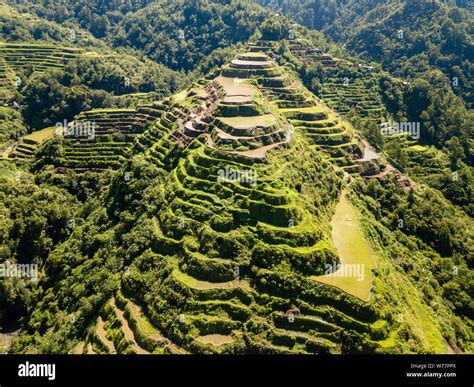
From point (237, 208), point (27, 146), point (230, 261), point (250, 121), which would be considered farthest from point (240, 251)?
point (27, 146)

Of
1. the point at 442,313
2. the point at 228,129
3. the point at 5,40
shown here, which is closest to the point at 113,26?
the point at 5,40

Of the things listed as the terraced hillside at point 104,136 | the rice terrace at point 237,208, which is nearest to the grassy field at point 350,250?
the rice terrace at point 237,208

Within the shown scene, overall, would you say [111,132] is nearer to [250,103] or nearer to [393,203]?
[250,103]

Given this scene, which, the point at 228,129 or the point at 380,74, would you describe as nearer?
the point at 228,129

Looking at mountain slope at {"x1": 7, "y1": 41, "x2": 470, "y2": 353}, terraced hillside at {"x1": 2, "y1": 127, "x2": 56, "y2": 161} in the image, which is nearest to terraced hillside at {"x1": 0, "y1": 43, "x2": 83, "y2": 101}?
terraced hillside at {"x1": 2, "y1": 127, "x2": 56, "y2": 161}

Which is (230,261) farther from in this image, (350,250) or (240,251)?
(350,250)

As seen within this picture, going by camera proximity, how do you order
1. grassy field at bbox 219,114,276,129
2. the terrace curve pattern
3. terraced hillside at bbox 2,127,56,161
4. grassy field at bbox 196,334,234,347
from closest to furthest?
grassy field at bbox 196,334,234,347, the terrace curve pattern, grassy field at bbox 219,114,276,129, terraced hillside at bbox 2,127,56,161

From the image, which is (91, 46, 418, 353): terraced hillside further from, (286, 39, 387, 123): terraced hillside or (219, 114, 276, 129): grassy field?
(286, 39, 387, 123): terraced hillside
